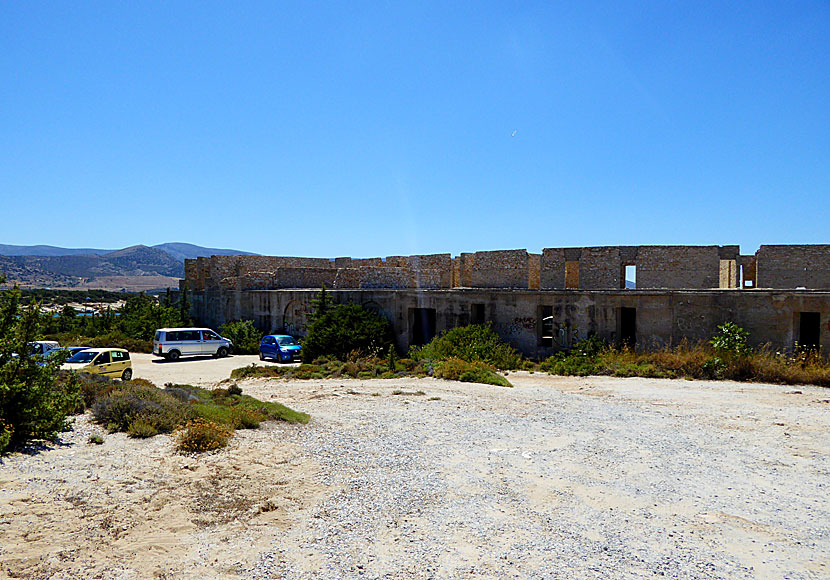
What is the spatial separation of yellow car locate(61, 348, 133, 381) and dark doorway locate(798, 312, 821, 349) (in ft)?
69.8

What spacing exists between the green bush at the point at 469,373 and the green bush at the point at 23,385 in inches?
425

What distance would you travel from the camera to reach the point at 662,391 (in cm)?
1450

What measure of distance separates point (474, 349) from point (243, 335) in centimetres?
1403

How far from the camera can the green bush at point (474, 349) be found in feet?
65.0

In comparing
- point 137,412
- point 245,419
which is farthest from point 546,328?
point 137,412

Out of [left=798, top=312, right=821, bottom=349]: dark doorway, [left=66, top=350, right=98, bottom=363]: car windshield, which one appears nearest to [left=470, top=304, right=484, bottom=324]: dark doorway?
[left=798, top=312, right=821, bottom=349]: dark doorway

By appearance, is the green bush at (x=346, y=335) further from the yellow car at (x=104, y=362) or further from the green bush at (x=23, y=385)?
the green bush at (x=23, y=385)

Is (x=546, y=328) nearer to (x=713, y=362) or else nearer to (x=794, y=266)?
(x=713, y=362)

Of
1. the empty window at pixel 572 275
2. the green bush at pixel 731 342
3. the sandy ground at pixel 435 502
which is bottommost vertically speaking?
the sandy ground at pixel 435 502

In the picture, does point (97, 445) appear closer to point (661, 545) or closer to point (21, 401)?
point (21, 401)

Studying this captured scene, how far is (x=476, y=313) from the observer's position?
22.7 m

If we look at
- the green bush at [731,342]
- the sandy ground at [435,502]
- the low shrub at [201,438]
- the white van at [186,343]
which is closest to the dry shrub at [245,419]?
the sandy ground at [435,502]

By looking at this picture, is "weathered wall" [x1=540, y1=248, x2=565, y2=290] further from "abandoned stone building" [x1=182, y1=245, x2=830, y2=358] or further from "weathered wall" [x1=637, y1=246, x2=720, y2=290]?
"weathered wall" [x1=637, y1=246, x2=720, y2=290]

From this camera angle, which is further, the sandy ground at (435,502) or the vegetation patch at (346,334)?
the vegetation patch at (346,334)
